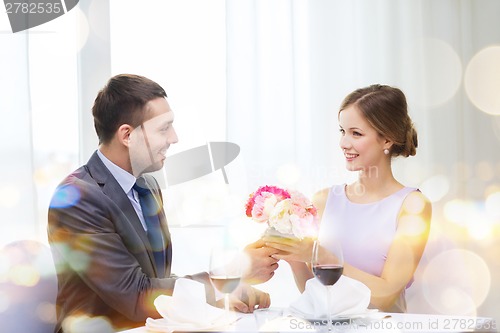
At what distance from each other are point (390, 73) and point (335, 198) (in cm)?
92

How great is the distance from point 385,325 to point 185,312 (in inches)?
19.4

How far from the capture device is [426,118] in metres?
3.24

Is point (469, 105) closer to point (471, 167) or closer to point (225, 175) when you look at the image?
point (471, 167)

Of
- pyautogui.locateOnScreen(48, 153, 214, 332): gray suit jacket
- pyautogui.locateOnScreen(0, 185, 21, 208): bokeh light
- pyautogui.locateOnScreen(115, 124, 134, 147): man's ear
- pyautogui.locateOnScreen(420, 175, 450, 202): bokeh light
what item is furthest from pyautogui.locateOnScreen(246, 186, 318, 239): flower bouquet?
pyautogui.locateOnScreen(420, 175, 450, 202): bokeh light

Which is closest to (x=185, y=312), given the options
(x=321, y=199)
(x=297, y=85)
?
(x=321, y=199)

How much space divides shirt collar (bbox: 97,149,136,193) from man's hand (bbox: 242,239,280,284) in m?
0.48

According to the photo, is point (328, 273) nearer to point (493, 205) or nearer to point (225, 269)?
point (225, 269)

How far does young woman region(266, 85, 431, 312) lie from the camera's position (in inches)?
90.7

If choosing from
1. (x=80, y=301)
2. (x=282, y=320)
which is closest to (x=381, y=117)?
(x=282, y=320)

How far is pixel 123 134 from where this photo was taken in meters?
2.18

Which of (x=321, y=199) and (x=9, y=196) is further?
(x=321, y=199)

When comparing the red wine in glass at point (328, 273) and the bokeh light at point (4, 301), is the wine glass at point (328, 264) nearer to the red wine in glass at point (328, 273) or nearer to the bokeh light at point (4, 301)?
the red wine in glass at point (328, 273)

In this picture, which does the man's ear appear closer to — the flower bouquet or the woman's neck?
the flower bouquet

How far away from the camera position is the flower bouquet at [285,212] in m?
1.84
